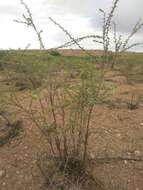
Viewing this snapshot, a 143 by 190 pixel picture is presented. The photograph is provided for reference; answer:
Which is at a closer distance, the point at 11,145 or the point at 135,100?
the point at 11,145

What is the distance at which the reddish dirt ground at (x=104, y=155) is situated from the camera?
3947 millimetres

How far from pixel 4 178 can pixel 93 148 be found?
1.02 meters

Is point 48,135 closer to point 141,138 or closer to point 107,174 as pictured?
point 107,174

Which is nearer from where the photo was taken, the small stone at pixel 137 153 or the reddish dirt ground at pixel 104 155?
the reddish dirt ground at pixel 104 155

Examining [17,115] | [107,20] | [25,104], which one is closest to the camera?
→ [107,20]

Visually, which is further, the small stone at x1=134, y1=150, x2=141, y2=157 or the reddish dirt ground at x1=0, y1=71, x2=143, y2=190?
the small stone at x1=134, y1=150, x2=141, y2=157

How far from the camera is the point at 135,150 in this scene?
4367 mm

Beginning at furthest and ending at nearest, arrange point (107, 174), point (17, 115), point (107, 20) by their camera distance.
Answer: point (17, 115) < point (107, 174) < point (107, 20)

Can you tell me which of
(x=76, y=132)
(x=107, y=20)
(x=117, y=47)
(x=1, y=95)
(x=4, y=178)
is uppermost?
(x=107, y=20)

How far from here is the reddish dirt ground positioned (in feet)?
13.0

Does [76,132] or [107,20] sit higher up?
[107,20]

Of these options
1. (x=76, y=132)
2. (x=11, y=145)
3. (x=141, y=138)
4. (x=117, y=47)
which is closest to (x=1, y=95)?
(x=11, y=145)

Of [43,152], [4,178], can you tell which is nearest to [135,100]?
[43,152]

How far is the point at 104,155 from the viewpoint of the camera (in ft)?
13.9
